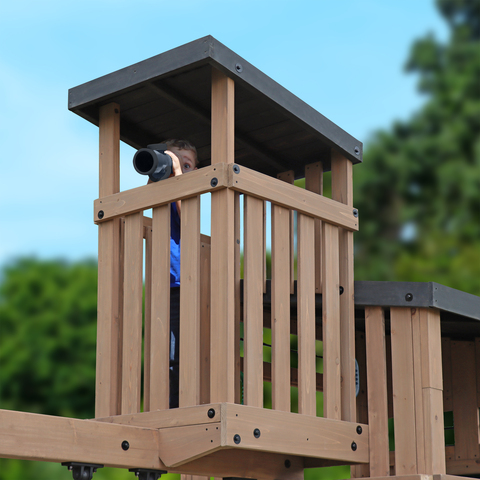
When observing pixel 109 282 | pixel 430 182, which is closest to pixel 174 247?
pixel 109 282

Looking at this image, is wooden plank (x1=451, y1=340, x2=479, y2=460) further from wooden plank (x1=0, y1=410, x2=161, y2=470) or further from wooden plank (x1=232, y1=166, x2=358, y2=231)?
wooden plank (x1=0, y1=410, x2=161, y2=470)

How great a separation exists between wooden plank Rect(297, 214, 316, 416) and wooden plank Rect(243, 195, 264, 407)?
15.2 inches

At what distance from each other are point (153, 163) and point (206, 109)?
0.90 m

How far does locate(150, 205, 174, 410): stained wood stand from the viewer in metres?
4.85

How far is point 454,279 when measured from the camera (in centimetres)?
1925

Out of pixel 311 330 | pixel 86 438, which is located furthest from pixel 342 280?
pixel 86 438

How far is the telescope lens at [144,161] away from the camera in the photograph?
16.6ft

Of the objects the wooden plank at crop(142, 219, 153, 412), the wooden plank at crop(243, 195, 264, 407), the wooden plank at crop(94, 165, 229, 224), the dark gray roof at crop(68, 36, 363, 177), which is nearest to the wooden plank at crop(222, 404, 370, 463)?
the wooden plank at crop(243, 195, 264, 407)

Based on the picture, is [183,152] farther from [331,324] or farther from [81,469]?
[81,469]

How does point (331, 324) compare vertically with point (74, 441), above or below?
above

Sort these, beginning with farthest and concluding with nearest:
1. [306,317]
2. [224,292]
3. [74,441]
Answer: [306,317], [224,292], [74,441]

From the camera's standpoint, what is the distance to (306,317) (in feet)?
17.2

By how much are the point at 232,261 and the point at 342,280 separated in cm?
125

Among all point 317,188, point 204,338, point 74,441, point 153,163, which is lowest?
point 74,441
